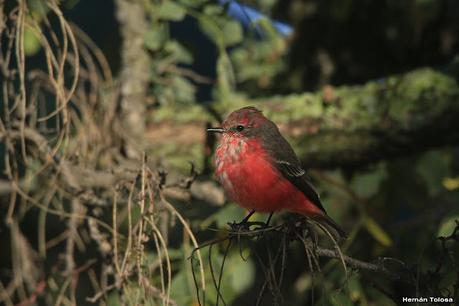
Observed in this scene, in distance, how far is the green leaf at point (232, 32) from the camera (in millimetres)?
4855

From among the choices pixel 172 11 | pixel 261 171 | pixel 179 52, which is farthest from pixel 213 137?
pixel 261 171

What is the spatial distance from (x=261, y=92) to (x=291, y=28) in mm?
648

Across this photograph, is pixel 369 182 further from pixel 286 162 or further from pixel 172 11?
pixel 172 11

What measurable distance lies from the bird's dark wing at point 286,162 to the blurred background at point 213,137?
44 centimetres

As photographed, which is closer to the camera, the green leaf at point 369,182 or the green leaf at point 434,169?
the green leaf at point 434,169

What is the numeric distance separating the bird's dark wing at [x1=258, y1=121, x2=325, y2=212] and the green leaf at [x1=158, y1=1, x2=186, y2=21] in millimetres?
1063

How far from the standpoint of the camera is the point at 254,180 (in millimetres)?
3889

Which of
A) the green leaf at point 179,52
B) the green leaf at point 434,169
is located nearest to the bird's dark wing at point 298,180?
the green leaf at point 434,169

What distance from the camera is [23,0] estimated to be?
360 cm

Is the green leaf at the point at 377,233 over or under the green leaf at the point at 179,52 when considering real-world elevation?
under

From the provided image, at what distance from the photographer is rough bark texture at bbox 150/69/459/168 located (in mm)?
4867

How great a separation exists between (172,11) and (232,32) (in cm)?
41

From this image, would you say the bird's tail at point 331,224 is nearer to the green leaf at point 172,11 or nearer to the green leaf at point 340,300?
the green leaf at point 340,300

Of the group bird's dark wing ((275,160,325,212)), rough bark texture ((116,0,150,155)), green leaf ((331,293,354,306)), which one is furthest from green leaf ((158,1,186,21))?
green leaf ((331,293,354,306))
